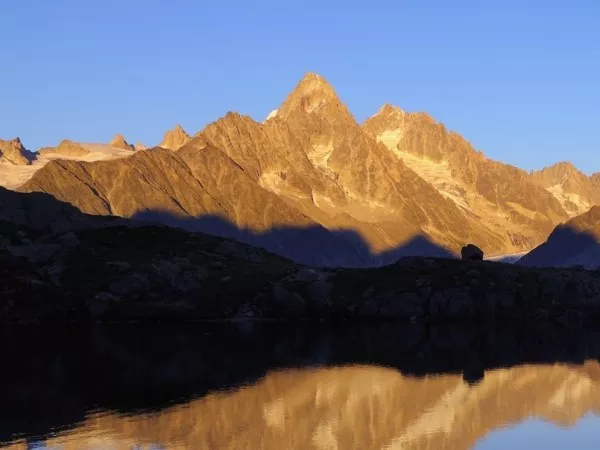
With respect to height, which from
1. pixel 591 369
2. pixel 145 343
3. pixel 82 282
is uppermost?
pixel 82 282

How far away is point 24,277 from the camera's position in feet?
596

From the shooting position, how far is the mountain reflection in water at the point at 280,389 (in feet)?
249

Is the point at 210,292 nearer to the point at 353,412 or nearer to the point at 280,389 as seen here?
the point at 280,389

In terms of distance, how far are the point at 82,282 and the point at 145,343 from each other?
48.9 metres

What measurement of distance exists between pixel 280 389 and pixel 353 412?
43.9 feet

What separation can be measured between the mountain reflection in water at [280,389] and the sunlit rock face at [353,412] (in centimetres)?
19

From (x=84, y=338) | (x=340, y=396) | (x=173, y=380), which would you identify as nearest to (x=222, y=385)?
(x=173, y=380)

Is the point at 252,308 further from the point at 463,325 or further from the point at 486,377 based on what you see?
the point at 486,377

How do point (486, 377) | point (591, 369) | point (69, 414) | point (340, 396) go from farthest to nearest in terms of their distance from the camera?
point (591, 369)
point (486, 377)
point (340, 396)
point (69, 414)

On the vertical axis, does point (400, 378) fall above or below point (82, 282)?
below

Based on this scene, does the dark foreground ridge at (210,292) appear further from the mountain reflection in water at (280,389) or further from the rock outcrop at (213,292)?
the mountain reflection in water at (280,389)

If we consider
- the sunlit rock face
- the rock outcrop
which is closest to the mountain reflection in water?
the sunlit rock face

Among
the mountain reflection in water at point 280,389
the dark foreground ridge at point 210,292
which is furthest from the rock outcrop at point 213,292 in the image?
the mountain reflection in water at point 280,389

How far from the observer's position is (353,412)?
87625mm
